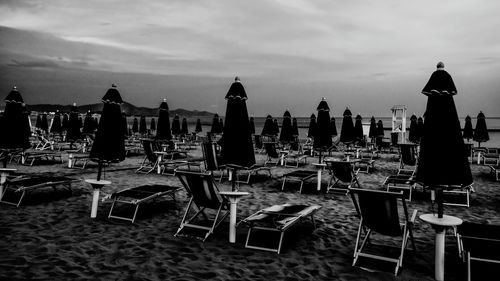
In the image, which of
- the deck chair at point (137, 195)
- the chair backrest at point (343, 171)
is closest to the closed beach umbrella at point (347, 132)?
the chair backrest at point (343, 171)

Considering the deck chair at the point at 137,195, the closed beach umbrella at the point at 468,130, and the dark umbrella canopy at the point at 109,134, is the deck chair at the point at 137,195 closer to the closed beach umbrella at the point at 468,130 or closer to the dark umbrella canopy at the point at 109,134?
the dark umbrella canopy at the point at 109,134

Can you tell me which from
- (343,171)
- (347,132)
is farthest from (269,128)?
(343,171)

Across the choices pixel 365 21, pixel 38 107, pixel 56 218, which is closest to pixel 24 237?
pixel 56 218

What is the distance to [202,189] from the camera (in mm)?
4945

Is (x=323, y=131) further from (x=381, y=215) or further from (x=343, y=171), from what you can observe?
(x=381, y=215)

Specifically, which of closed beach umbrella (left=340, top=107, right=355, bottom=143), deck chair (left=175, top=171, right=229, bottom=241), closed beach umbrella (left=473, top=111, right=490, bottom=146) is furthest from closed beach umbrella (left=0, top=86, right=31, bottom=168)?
closed beach umbrella (left=473, top=111, right=490, bottom=146)

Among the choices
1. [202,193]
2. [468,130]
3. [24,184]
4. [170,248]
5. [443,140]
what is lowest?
[170,248]

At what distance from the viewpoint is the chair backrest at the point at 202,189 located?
4852 mm

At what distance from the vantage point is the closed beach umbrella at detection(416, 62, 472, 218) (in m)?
3.73

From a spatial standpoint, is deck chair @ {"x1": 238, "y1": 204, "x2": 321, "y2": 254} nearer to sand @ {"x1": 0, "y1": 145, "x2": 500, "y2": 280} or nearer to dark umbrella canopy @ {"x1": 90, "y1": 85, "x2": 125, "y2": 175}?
sand @ {"x1": 0, "y1": 145, "x2": 500, "y2": 280}

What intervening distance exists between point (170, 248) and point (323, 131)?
607 cm

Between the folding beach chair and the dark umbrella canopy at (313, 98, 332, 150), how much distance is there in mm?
5239

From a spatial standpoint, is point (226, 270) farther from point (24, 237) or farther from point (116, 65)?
point (116, 65)

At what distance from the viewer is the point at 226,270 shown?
3729 mm
